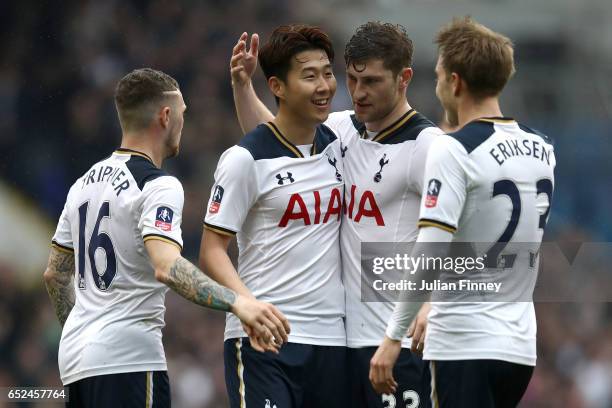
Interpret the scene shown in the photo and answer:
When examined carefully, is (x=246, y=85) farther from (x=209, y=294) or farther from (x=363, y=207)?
(x=209, y=294)

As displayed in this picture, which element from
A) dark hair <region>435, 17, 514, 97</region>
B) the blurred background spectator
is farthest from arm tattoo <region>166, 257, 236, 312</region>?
the blurred background spectator

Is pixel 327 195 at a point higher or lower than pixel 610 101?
lower

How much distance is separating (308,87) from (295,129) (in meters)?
0.22

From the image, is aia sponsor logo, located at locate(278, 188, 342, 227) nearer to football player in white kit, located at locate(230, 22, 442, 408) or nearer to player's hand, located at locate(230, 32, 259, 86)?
football player in white kit, located at locate(230, 22, 442, 408)

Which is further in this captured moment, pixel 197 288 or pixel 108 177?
pixel 108 177

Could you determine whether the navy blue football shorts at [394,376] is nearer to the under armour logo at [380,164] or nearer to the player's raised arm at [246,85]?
the under armour logo at [380,164]

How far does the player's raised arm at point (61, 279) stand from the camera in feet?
18.8

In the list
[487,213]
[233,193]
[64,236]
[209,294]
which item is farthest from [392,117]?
[64,236]

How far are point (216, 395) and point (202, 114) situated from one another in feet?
11.0

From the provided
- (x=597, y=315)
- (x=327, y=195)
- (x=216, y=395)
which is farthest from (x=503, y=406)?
(x=597, y=315)

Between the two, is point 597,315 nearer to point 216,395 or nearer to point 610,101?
point 610,101

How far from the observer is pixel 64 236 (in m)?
5.62

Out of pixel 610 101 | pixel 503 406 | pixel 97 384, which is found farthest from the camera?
pixel 610 101

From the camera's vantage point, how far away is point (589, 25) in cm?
1466
